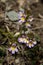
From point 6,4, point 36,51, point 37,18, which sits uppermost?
point 6,4

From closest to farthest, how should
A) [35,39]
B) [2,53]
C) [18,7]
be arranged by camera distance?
[2,53] → [35,39] → [18,7]

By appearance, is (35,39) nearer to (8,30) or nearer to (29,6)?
(8,30)

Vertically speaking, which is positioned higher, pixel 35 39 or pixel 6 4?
pixel 6 4

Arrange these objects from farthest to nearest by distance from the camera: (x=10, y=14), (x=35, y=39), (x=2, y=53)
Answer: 1. (x=10, y=14)
2. (x=35, y=39)
3. (x=2, y=53)

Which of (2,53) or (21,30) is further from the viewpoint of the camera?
(21,30)

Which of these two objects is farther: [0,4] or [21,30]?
[0,4]

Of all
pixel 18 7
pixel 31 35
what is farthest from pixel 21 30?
pixel 18 7

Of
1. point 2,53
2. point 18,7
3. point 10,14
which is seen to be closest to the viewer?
point 2,53

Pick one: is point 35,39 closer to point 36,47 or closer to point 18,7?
point 36,47

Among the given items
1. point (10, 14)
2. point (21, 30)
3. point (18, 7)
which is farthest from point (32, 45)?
point (18, 7)
